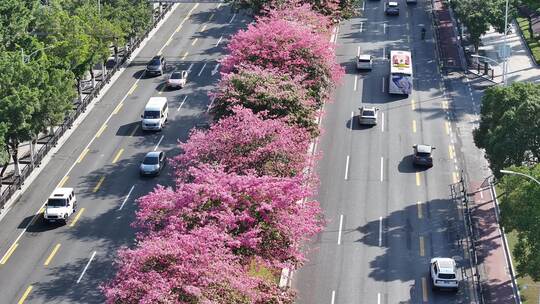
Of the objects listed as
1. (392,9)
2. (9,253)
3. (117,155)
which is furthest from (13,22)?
(392,9)

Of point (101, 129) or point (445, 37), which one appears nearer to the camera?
point (101, 129)

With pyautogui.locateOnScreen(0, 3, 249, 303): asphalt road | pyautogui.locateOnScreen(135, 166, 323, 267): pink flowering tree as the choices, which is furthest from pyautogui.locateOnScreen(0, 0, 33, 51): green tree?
pyautogui.locateOnScreen(135, 166, 323, 267): pink flowering tree

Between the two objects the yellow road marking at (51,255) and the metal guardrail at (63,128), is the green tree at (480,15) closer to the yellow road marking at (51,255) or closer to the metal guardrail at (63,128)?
the metal guardrail at (63,128)

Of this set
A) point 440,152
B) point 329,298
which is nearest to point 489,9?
point 440,152

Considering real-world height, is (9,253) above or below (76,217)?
below

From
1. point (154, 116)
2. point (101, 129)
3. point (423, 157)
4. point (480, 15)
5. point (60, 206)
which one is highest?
point (480, 15)

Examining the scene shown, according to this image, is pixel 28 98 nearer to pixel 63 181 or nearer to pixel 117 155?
pixel 63 181

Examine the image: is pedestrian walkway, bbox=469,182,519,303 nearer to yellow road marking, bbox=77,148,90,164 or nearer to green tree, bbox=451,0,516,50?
green tree, bbox=451,0,516,50

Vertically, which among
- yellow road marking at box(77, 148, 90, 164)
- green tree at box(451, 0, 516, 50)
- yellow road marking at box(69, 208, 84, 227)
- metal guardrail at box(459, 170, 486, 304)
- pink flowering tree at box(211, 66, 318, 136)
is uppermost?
pink flowering tree at box(211, 66, 318, 136)
